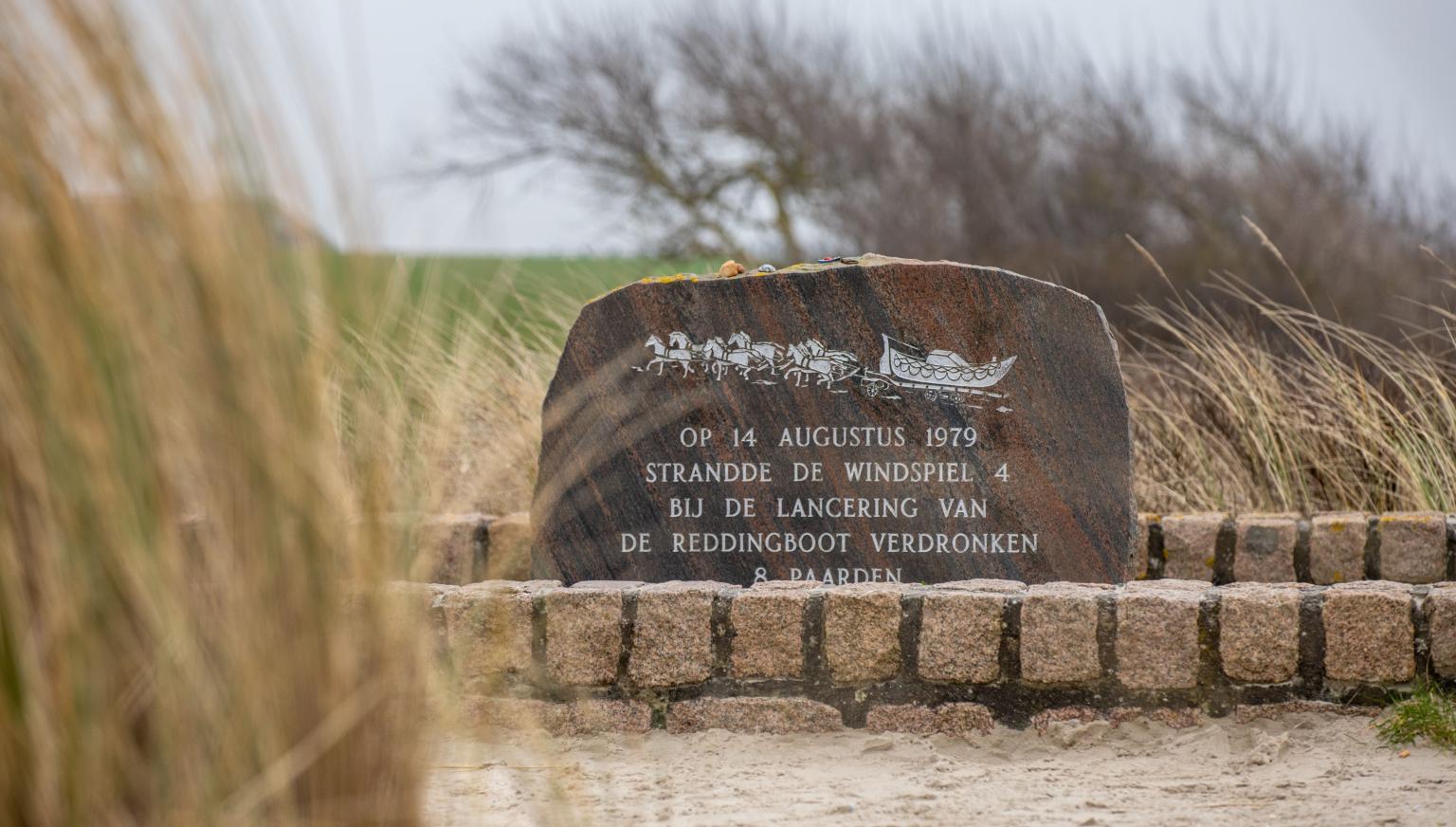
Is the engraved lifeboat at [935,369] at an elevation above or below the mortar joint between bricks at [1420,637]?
above

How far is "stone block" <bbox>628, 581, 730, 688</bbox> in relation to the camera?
3393 mm

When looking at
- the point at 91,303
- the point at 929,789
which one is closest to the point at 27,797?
the point at 91,303

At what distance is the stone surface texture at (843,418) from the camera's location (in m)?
4.27

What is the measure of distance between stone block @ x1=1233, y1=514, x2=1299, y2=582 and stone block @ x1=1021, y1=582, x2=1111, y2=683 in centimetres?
195

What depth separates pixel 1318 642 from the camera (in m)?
3.23

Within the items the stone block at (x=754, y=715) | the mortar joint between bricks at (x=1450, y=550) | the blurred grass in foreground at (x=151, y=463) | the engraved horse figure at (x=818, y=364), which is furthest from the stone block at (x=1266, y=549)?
the blurred grass in foreground at (x=151, y=463)

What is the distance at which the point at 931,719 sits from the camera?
3.31 meters

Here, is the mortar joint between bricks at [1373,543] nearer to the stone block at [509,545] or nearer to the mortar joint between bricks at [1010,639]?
the mortar joint between bricks at [1010,639]

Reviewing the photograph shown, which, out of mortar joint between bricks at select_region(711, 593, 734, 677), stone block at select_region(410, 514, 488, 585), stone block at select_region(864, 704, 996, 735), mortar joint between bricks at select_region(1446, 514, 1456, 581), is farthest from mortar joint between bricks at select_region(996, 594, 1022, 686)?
stone block at select_region(410, 514, 488, 585)

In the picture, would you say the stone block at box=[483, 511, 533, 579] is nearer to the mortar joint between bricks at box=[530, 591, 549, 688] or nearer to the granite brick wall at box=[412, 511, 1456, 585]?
the granite brick wall at box=[412, 511, 1456, 585]

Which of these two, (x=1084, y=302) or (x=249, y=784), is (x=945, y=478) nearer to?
(x=1084, y=302)

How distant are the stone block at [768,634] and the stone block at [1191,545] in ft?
7.21

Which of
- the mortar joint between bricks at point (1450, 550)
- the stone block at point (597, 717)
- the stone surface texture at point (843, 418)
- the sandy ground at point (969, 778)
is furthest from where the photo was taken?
the mortar joint between bricks at point (1450, 550)

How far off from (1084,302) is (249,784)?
334 cm
